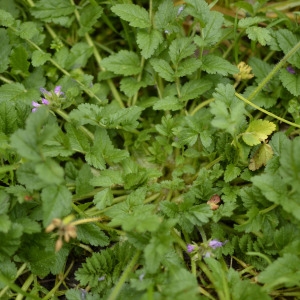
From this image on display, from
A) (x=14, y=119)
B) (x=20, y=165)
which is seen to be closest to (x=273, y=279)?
(x=20, y=165)

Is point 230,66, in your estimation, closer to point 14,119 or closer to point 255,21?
point 255,21

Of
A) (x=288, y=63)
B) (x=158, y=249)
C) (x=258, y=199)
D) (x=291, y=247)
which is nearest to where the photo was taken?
(x=158, y=249)

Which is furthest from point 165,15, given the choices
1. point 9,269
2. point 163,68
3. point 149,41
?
point 9,269

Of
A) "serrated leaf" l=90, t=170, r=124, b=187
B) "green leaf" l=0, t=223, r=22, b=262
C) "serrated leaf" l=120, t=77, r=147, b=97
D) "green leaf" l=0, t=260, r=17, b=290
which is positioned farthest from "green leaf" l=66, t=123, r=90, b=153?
"green leaf" l=0, t=260, r=17, b=290

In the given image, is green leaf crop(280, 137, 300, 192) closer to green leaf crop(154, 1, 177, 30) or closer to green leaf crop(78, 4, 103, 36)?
green leaf crop(154, 1, 177, 30)

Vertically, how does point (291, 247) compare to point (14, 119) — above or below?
below

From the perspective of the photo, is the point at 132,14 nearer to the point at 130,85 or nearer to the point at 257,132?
the point at 130,85

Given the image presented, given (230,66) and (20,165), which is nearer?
(20,165)
